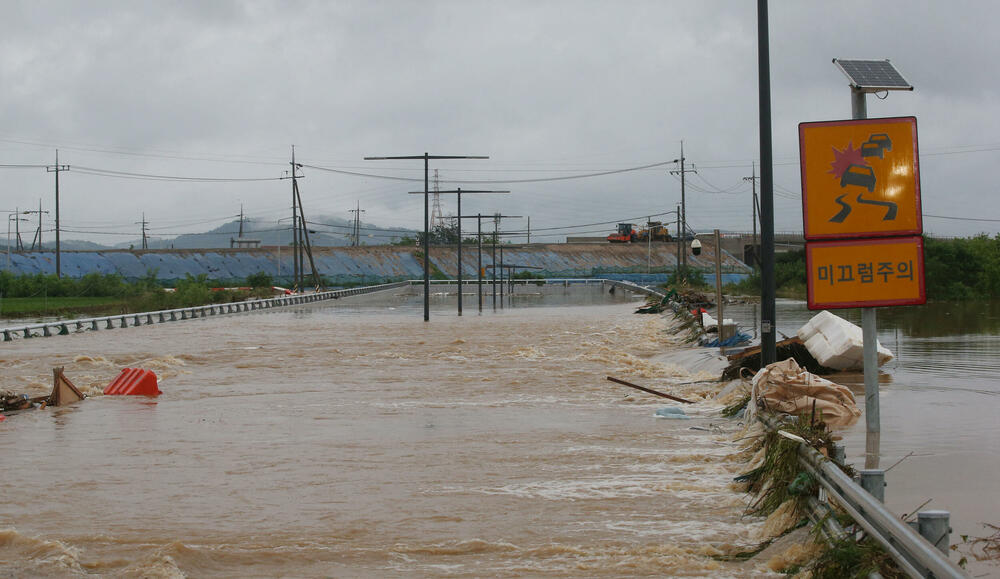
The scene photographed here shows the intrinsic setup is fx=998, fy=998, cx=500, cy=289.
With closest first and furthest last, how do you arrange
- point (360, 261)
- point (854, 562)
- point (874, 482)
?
point (854, 562), point (874, 482), point (360, 261)

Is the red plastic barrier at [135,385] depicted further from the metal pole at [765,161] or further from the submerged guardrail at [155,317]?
the submerged guardrail at [155,317]

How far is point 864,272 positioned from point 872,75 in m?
1.64

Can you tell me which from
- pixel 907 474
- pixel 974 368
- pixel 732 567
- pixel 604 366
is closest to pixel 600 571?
pixel 732 567

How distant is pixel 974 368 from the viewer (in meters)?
15.7

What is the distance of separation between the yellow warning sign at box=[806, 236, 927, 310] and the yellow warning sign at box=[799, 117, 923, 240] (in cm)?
10

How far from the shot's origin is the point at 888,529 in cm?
455

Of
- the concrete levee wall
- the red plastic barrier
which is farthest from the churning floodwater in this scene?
the concrete levee wall

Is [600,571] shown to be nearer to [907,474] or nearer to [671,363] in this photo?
[907,474]

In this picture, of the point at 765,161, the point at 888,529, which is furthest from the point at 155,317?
the point at 888,529

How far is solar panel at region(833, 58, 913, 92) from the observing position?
8102 mm

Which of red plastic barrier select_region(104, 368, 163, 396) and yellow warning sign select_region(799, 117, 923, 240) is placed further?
red plastic barrier select_region(104, 368, 163, 396)

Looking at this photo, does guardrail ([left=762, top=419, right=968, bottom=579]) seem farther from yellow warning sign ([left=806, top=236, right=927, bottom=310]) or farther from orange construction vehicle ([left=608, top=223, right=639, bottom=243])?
orange construction vehicle ([left=608, top=223, right=639, bottom=243])

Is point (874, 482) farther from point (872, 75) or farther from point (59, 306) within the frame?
point (59, 306)

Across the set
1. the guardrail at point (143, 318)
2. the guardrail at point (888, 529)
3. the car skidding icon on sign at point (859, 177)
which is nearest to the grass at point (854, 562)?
the guardrail at point (888, 529)
